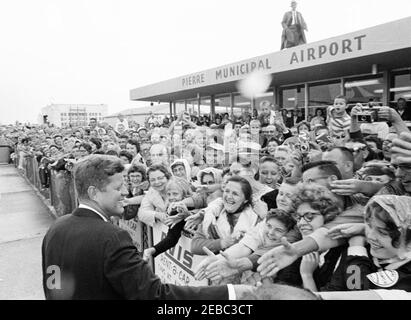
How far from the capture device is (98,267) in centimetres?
205

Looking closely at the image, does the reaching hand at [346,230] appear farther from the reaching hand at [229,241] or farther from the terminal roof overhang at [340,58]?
the terminal roof overhang at [340,58]

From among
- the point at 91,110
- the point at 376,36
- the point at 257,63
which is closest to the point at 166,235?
the point at 376,36

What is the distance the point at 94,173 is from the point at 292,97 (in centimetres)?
1319

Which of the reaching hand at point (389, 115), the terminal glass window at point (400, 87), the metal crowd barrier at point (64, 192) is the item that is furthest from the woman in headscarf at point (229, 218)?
the terminal glass window at point (400, 87)

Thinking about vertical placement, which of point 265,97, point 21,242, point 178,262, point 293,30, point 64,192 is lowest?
point 21,242

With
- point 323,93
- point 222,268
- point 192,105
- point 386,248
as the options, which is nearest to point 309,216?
point 386,248

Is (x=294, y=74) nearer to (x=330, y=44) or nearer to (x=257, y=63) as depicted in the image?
(x=257, y=63)

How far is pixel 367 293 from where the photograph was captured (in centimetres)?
179

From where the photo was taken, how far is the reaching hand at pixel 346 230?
2295 millimetres

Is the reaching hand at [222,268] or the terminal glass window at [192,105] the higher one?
the terminal glass window at [192,105]

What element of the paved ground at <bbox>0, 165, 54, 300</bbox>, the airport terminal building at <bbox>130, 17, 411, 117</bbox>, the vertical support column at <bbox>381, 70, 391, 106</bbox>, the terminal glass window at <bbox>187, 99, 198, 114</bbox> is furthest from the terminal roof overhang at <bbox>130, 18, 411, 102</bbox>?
the paved ground at <bbox>0, 165, 54, 300</bbox>

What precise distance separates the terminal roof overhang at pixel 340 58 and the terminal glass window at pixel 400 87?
1.07 ft

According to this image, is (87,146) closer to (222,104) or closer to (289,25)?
(289,25)

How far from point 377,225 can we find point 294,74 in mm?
10565
